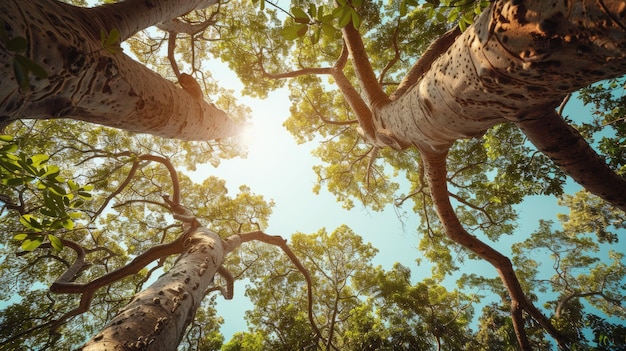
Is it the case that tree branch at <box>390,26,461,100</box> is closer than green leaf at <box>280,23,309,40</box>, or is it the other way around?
green leaf at <box>280,23,309,40</box>

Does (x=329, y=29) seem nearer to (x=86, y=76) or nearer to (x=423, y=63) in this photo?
(x=86, y=76)

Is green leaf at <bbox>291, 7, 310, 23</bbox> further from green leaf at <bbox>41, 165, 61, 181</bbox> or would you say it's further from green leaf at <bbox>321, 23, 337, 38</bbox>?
green leaf at <bbox>41, 165, 61, 181</bbox>

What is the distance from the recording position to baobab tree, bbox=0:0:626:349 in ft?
2.50

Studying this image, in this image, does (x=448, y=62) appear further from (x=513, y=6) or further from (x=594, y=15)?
(x=594, y=15)

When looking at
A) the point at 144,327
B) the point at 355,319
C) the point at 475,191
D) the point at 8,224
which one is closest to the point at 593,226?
the point at 475,191

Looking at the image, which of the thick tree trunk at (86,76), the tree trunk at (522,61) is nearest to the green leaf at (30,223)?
the thick tree trunk at (86,76)

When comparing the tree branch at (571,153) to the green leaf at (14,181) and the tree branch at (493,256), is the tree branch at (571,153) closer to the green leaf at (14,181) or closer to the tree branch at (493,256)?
the tree branch at (493,256)

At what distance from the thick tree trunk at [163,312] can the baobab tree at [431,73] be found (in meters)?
0.08

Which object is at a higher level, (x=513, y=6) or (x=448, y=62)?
(x=448, y=62)

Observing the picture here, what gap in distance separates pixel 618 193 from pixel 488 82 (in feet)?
5.79

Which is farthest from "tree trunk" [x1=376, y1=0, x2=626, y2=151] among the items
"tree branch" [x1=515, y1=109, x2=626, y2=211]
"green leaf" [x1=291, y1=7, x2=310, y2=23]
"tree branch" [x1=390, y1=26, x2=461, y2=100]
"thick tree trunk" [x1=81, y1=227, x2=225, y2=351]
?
"thick tree trunk" [x1=81, y1=227, x2=225, y2=351]

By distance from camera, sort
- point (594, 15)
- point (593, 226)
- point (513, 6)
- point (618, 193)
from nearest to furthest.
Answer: point (594, 15) → point (513, 6) → point (618, 193) → point (593, 226)

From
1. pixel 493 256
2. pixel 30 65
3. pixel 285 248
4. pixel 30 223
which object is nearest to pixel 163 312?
pixel 30 223

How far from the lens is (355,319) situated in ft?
27.6
